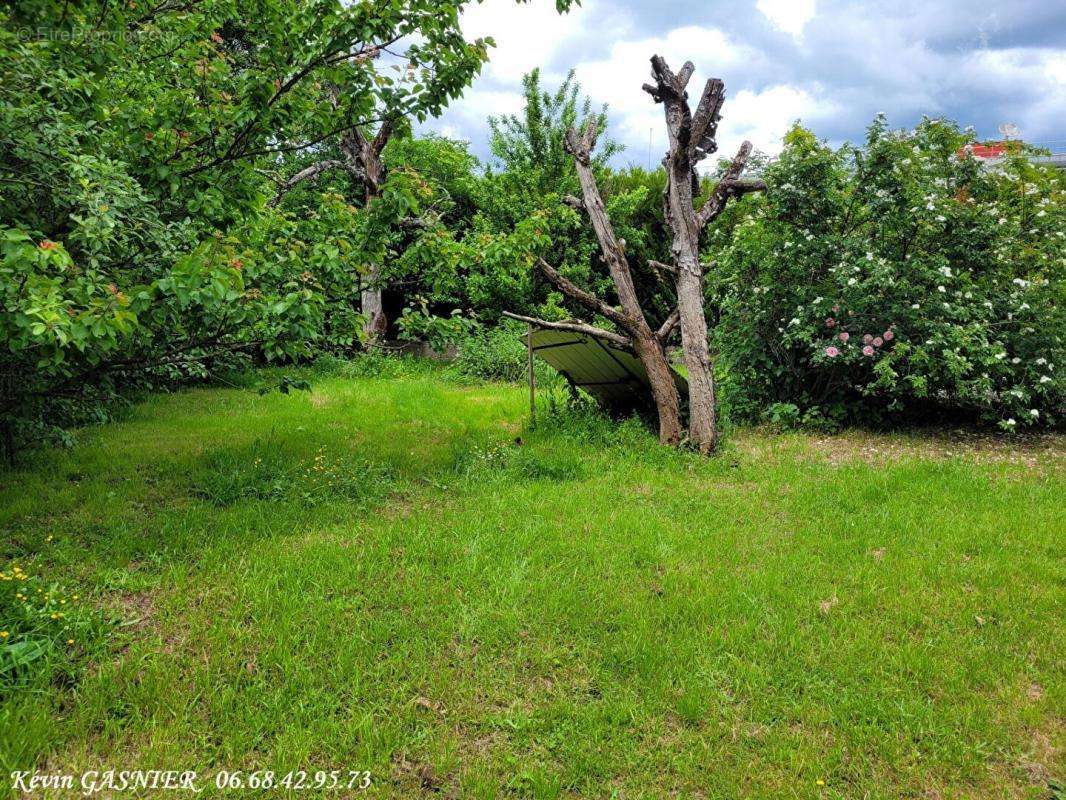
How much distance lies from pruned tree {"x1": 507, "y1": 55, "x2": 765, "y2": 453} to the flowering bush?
5.12 ft

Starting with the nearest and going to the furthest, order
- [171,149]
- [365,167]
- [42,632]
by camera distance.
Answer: [42,632] < [171,149] < [365,167]

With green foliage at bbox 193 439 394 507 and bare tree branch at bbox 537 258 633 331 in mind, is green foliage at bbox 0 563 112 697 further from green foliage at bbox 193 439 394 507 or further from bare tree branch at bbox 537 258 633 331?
bare tree branch at bbox 537 258 633 331

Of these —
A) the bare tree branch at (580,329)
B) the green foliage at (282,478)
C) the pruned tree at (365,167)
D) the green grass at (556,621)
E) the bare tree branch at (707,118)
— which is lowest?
the green grass at (556,621)

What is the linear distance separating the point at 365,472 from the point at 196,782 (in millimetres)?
3563

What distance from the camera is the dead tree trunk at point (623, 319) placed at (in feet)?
23.3

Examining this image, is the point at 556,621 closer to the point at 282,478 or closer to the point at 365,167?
the point at 282,478

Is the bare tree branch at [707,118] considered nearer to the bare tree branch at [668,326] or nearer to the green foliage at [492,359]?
the bare tree branch at [668,326]

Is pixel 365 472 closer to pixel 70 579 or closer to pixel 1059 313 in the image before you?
pixel 70 579

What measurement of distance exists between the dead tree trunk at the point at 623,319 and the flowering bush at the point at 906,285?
6.68ft

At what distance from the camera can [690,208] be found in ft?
23.4

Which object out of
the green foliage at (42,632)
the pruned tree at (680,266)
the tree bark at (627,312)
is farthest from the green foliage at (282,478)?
the tree bark at (627,312)

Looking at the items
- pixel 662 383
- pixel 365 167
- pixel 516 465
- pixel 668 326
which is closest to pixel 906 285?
pixel 668 326

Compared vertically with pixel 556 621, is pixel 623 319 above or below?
above

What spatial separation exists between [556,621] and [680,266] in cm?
488
